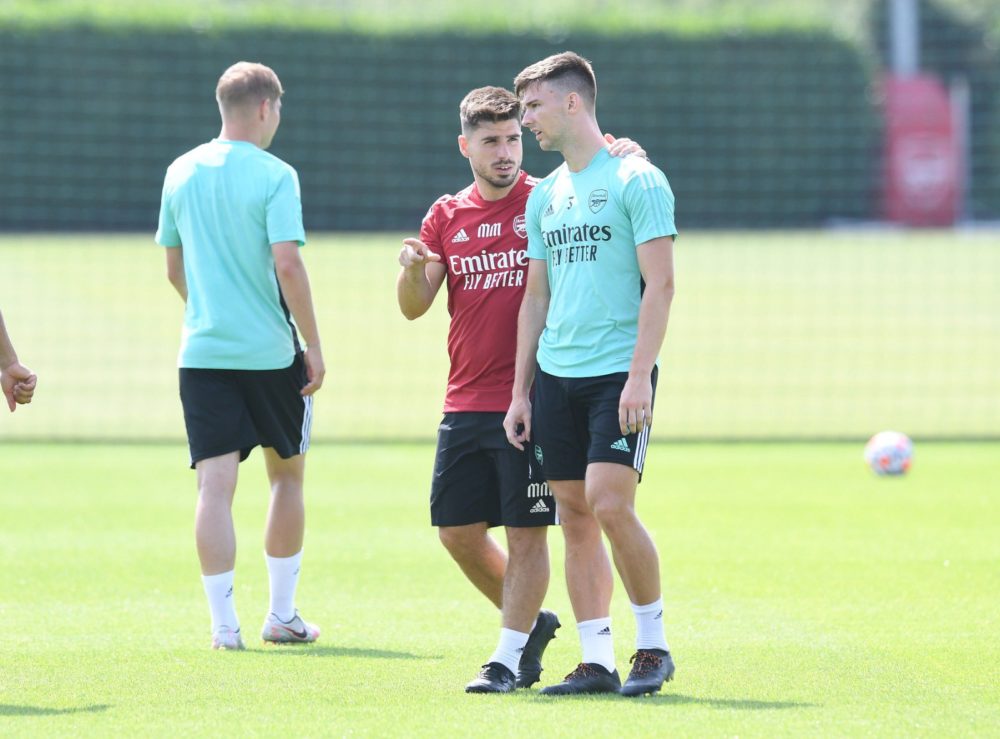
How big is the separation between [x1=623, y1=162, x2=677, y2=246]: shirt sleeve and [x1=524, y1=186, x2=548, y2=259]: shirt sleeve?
37cm

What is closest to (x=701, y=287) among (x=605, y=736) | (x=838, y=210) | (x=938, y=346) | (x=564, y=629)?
(x=838, y=210)

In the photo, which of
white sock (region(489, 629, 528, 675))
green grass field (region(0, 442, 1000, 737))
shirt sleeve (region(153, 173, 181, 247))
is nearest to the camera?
green grass field (region(0, 442, 1000, 737))

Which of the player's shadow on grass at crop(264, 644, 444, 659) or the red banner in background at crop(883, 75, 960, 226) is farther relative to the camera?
the red banner in background at crop(883, 75, 960, 226)

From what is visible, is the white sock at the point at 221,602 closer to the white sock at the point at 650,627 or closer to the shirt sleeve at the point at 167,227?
the shirt sleeve at the point at 167,227

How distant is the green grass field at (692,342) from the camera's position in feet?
50.6

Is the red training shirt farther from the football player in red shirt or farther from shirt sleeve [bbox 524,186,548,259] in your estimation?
shirt sleeve [bbox 524,186,548,259]

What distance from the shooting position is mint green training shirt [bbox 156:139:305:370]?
6492 mm

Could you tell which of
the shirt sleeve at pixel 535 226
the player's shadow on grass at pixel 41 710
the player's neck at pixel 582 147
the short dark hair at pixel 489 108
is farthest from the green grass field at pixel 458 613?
the short dark hair at pixel 489 108

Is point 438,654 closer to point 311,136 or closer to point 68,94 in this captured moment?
point 311,136

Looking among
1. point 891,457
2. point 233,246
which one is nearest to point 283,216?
point 233,246

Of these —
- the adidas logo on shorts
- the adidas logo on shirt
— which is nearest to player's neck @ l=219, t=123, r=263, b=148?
the adidas logo on shirt

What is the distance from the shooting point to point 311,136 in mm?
29375

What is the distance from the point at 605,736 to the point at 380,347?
16567 millimetres

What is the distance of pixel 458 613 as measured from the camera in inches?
278
